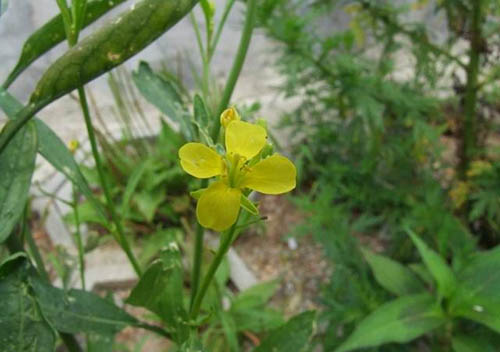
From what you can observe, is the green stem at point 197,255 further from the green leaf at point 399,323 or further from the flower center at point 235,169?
the green leaf at point 399,323

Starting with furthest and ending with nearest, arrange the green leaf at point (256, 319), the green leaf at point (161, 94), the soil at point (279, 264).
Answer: the soil at point (279, 264)
the green leaf at point (256, 319)
the green leaf at point (161, 94)

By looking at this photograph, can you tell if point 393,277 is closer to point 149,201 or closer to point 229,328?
point 229,328

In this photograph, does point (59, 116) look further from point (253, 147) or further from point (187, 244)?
point (253, 147)

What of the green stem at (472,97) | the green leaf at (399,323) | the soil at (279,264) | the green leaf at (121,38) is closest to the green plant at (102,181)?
the green leaf at (121,38)

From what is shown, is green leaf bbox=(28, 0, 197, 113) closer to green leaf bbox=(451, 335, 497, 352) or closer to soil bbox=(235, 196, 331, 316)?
green leaf bbox=(451, 335, 497, 352)

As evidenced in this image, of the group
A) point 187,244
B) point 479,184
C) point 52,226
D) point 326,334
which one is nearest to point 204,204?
point 326,334

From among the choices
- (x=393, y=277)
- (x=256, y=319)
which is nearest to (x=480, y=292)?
(x=393, y=277)

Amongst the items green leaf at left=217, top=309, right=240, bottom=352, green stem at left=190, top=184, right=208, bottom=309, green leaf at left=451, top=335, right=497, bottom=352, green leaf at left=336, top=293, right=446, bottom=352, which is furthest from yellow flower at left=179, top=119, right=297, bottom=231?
green leaf at left=217, top=309, right=240, bottom=352
